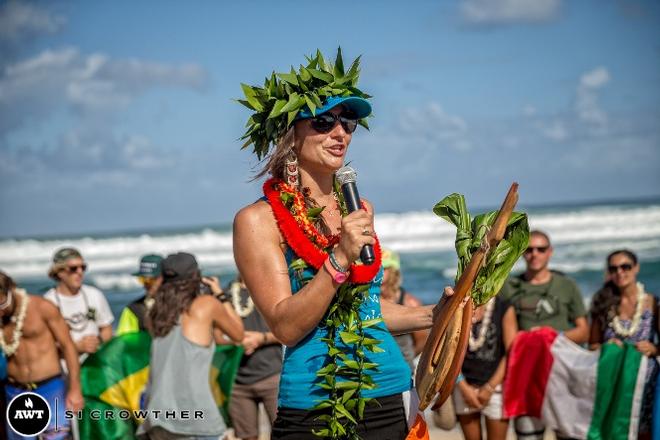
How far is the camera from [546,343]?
7320mm

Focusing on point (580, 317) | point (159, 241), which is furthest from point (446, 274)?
point (159, 241)

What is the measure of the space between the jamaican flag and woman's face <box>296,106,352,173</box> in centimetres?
387

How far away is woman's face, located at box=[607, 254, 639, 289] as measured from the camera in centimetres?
727

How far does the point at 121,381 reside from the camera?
721cm

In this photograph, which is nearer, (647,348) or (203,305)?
(203,305)

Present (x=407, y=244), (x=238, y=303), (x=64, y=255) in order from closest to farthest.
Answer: (x=238, y=303) < (x=64, y=255) < (x=407, y=244)

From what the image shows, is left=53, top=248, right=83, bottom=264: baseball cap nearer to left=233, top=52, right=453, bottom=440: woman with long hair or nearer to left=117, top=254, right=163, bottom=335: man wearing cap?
left=117, top=254, right=163, bottom=335: man wearing cap

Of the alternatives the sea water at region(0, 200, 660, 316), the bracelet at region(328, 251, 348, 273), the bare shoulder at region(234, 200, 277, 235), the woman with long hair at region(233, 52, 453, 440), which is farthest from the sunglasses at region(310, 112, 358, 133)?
the sea water at region(0, 200, 660, 316)

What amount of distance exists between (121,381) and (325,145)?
4522mm

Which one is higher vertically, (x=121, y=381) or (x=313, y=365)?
(x=313, y=365)

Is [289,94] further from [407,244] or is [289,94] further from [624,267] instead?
[407,244]

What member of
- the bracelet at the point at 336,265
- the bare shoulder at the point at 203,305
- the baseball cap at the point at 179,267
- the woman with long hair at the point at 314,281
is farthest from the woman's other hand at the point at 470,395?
the bracelet at the point at 336,265

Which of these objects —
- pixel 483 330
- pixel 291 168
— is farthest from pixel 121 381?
pixel 291 168
